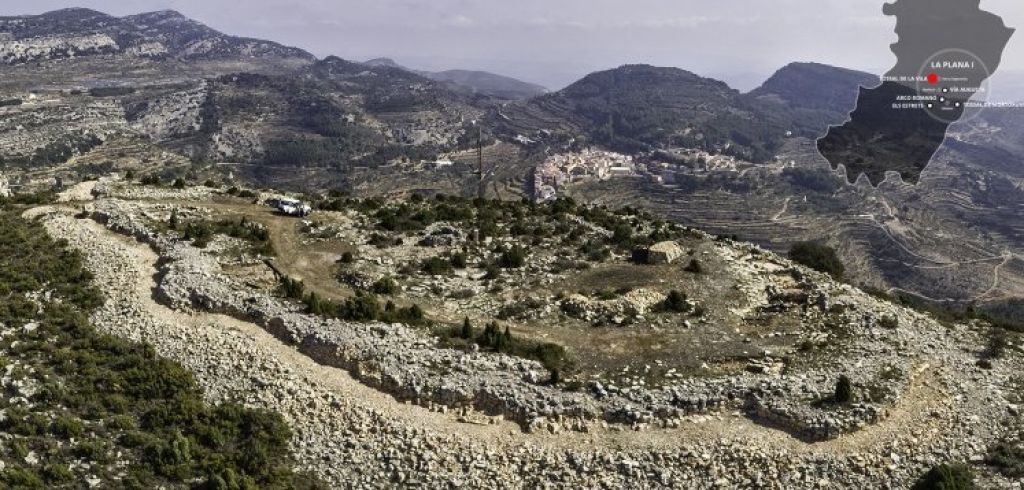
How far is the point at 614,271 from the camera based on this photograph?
37844 mm

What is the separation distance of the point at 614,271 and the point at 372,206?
22.5 meters

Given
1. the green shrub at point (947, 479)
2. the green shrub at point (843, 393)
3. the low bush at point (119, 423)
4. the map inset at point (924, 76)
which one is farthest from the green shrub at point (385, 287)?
the map inset at point (924, 76)

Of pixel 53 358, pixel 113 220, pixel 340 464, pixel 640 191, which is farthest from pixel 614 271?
pixel 640 191

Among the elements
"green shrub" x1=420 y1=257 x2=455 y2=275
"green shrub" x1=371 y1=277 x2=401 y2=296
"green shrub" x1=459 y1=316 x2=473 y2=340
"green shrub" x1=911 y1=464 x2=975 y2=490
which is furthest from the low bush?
"green shrub" x1=911 y1=464 x2=975 y2=490

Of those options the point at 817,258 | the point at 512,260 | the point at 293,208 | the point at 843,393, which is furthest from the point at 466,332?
the point at 817,258

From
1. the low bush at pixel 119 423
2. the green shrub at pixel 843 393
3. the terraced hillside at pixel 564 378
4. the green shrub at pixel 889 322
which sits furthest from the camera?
the green shrub at pixel 889 322

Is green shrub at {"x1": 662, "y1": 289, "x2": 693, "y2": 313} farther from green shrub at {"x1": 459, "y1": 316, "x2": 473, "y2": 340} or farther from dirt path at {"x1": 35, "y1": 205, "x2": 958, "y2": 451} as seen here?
green shrub at {"x1": 459, "y1": 316, "x2": 473, "y2": 340}

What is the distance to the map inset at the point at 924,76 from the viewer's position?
83.8 m

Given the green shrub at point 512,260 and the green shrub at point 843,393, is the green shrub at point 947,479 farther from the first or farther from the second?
the green shrub at point 512,260

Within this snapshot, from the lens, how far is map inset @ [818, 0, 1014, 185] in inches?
3300

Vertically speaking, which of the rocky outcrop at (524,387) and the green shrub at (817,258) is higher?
the green shrub at (817,258)

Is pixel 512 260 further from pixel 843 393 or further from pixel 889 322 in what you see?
pixel 889 322

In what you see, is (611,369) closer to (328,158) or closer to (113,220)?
(113,220)

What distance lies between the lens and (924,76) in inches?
3642
